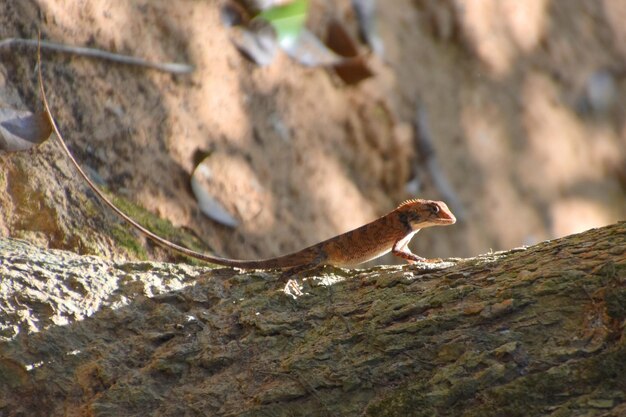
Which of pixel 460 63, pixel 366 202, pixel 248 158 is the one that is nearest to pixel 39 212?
pixel 248 158

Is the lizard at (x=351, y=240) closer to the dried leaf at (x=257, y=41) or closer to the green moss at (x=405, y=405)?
the green moss at (x=405, y=405)

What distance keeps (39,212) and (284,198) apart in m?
1.74

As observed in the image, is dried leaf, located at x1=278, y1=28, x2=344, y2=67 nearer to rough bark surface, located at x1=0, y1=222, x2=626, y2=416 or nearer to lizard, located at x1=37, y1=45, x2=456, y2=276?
lizard, located at x1=37, y1=45, x2=456, y2=276

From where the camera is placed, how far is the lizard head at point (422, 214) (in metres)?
3.75

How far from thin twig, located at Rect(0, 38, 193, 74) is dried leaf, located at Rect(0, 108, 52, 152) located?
37cm

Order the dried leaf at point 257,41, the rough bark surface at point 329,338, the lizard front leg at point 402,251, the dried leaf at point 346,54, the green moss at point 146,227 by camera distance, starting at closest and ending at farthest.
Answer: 1. the rough bark surface at point 329,338
2. the green moss at point 146,227
3. the lizard front leg at point 402,251
4. the dried leaf at point 257,41
5. the dried leaf at point 346,54

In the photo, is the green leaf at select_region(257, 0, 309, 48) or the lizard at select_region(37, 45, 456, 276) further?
the green leaf at select_region(257, 0, 309, 48)

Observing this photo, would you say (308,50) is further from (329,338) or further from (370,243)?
(329,338)

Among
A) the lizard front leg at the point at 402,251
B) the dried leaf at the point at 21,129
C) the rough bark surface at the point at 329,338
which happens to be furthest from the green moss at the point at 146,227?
the lizard front leg at the point at 402,251

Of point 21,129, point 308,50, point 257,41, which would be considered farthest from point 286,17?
point 21,129

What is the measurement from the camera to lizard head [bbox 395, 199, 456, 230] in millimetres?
3754

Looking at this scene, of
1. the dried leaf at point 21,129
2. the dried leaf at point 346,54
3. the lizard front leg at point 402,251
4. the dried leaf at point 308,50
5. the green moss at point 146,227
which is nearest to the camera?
the dried leaf at point 21,129

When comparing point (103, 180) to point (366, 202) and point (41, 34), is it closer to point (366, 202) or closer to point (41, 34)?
point (41, 34)

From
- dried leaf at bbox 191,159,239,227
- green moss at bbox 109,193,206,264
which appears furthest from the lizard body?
dried leaf at bbox 191,159,239,227
